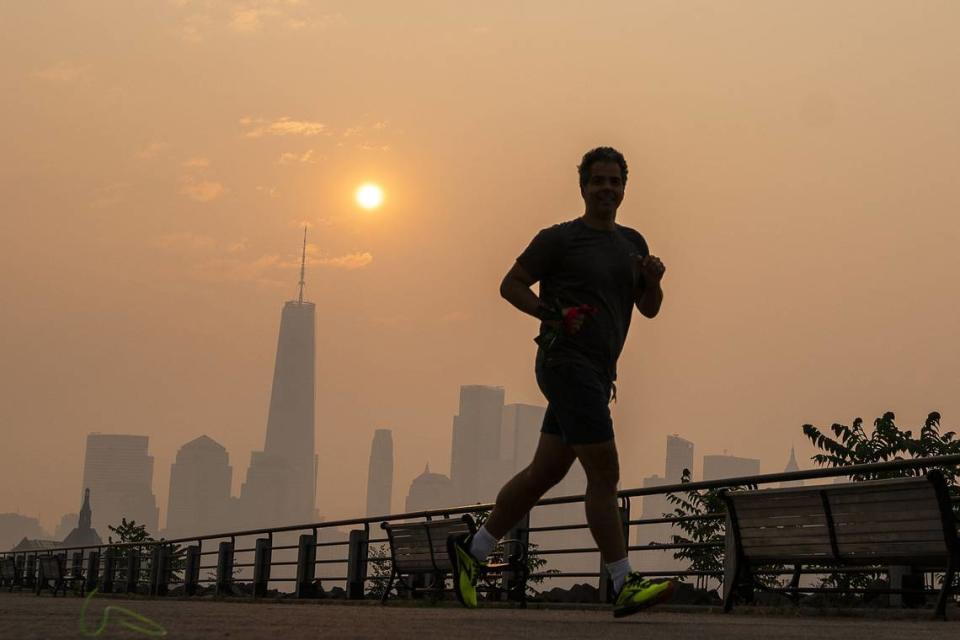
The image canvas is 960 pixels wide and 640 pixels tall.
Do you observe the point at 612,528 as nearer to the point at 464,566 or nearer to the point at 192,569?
the point at 464,566

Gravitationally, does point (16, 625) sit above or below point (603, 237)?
below

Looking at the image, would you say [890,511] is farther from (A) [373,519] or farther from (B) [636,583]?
(A) [373,519]

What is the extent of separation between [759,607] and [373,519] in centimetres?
531

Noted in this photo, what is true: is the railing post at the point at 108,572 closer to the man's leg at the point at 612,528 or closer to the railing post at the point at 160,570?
the railing post at the point at 160,570

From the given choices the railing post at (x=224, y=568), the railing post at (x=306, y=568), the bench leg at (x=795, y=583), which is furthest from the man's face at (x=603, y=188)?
the railing post at (x=224, y=568)

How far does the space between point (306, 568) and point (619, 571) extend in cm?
980

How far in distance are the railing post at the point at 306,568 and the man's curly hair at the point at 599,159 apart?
31.6 feet

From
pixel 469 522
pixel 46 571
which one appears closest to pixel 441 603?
pixel 469 522

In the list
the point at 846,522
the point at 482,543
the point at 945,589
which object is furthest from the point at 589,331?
the point at 945,589

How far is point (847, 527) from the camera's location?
7.21 m

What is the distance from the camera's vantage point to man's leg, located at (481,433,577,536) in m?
6.50

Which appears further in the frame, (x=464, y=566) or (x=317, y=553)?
(x=317, y=553)

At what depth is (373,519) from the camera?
12.9m

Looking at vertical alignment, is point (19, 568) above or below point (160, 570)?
below
